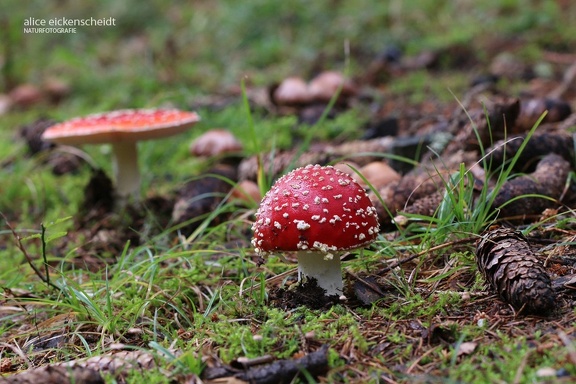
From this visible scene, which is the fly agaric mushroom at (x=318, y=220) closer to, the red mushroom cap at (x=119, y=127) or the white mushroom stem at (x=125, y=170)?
the red mushroom cap at (x=119, y=127)

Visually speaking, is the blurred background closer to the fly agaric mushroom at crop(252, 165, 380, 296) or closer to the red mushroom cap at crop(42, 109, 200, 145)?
the red mushroom cap at crop(42, 109, 200, 145)

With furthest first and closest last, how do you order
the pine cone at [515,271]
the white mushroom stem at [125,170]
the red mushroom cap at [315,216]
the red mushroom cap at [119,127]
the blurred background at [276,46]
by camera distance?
the blurred background at [276,46] → the white mushroom stem at [125,170] → the red mushroom cap at [119,127] → the red mushroom cap at [315,216] → the pine cone at [515,271]

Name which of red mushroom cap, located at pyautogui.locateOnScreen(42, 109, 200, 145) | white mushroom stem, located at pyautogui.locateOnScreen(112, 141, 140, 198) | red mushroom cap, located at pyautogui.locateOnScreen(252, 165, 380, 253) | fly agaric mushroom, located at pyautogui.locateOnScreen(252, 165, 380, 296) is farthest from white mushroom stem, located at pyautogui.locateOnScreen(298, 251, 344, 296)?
white mushroom stem, located at pyautogui.locateOnScreen(112, 141, 140, 198)

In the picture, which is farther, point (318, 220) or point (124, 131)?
point (124, 131)

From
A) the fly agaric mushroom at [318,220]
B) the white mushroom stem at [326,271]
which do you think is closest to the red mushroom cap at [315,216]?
the fly agaric mushroom at [318,220]

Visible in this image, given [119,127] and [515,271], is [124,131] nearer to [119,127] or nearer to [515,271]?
[119,127]

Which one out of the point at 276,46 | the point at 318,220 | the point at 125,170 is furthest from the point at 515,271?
the point at 276,46
